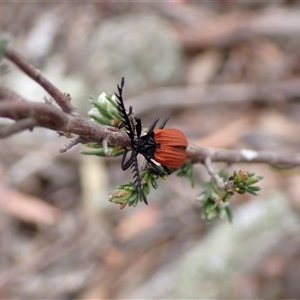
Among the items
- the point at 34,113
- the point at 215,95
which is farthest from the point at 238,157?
the point at 215,95

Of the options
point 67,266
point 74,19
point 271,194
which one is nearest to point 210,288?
point 271,194

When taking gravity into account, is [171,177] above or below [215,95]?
below

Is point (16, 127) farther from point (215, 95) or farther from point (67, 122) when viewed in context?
point (215, 95)

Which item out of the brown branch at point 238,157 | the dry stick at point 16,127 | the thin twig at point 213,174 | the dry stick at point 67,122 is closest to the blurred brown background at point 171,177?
the brown branch at point 238,157

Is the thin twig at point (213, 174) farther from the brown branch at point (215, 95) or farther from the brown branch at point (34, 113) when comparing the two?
the brown branch at point (215, 95)

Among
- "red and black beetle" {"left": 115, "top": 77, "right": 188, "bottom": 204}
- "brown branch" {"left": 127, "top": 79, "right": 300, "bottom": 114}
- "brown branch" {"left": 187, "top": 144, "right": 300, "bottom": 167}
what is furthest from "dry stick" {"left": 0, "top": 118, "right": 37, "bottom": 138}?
"brown branch" {"left": 127, "top": 79, "right": 300, "bottom": 114}

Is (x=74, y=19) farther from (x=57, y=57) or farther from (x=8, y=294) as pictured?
(x=8, y=294)
